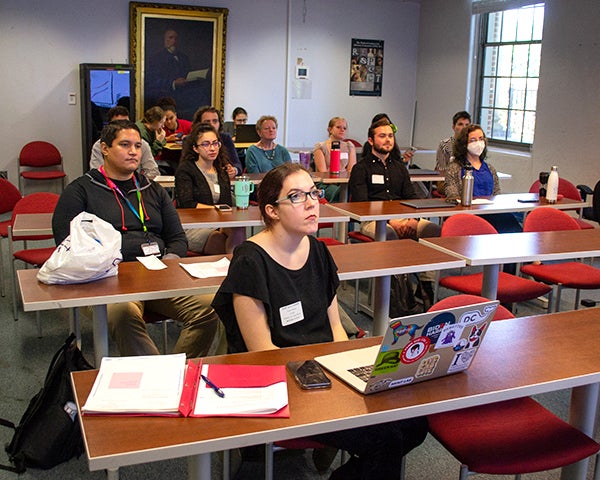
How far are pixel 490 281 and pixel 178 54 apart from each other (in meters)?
6.51

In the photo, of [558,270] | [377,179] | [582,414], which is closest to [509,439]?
[582,414]

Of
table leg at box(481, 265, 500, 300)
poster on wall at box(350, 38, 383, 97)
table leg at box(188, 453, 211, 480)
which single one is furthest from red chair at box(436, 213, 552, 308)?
poster on wall at box(350, 38, 383, 97)

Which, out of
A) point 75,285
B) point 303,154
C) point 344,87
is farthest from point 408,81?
point 75,285

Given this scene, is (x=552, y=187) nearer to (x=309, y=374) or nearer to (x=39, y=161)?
(x=309, y=374)

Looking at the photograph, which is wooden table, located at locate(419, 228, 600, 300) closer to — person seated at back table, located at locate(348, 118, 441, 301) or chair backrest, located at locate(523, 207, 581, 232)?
chair backrest, located at locate(523, 207, 581, 232)

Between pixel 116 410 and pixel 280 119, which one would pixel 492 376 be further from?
pixel 280 119

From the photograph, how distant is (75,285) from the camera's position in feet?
8.89

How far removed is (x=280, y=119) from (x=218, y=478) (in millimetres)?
7576

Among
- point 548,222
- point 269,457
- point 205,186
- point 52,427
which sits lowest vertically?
point 52,427

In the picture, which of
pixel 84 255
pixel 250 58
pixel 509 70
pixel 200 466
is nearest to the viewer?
pixel 200 466

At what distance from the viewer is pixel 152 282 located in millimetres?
2770

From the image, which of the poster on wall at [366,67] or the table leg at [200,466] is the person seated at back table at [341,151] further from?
the table leg at [200,466]

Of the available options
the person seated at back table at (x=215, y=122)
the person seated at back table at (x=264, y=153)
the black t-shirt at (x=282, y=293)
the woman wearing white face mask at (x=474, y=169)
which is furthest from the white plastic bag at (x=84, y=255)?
the person seated at back table at (x=264, y=153)

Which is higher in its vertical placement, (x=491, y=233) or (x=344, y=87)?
(x=344, y=87)
